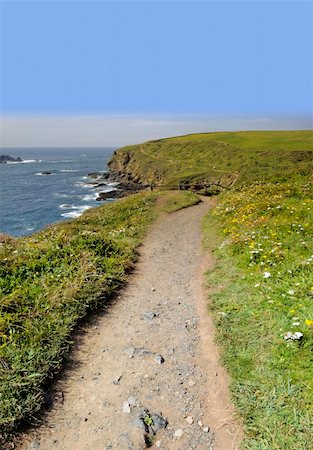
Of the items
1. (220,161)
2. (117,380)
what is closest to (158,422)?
(117,380)

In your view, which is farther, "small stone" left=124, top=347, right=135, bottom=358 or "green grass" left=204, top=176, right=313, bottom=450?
"small stone" left=124, top=347, right=135, bottom=358

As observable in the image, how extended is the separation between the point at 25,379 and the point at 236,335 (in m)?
4.89

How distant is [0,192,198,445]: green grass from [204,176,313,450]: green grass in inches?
150

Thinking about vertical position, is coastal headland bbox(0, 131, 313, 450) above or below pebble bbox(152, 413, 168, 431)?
above

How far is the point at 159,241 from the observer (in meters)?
19.1

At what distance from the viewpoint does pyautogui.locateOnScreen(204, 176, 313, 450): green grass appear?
5.62 metres

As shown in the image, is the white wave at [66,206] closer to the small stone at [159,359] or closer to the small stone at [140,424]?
the small stone at [159,359]

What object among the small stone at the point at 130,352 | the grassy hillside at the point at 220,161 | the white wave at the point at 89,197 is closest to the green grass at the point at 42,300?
the small stone at the point at 130,352

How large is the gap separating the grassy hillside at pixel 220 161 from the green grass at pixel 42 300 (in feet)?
92.5

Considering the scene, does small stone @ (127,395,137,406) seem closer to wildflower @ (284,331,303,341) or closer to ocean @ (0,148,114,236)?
wildflower @ (284,331,303,341)

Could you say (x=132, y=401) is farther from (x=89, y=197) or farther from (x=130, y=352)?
(x=89, y=197)

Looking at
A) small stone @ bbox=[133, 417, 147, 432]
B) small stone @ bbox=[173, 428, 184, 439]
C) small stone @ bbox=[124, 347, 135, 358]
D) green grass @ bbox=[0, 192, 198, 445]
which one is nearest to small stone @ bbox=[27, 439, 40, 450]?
green grass @ bbox=[0, 192, 198, 445]

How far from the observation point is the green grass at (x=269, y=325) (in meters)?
5.62

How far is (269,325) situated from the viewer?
7984 mm
